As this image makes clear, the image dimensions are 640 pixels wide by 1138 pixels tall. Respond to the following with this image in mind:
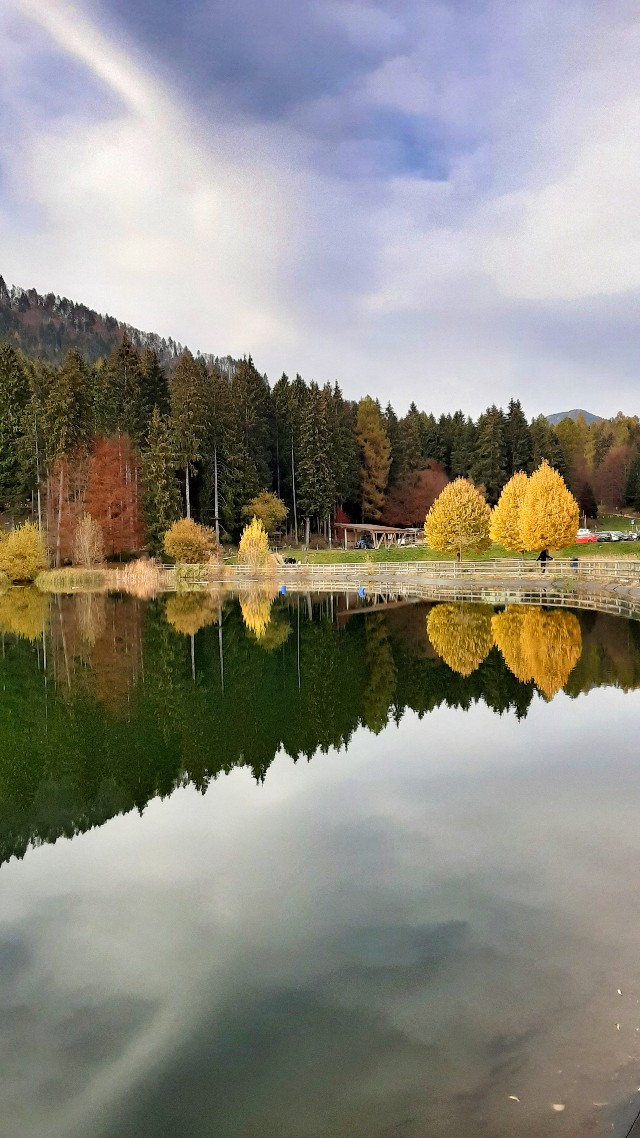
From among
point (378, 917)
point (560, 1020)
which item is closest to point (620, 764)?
point (378, 917)

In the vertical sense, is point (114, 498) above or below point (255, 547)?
above

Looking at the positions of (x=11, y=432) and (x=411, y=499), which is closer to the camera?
(x=11, y=432)

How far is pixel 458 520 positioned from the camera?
58438 mm

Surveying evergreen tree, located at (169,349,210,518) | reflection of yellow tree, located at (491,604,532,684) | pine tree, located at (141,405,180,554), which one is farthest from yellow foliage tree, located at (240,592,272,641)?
evergreen tree, located at (169,349,210,518)

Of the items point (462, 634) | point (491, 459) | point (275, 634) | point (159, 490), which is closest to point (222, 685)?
point (275, 634)

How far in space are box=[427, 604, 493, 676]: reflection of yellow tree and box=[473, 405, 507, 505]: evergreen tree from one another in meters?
58.8

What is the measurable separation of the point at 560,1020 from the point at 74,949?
411 cm

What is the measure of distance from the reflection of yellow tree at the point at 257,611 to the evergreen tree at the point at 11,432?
36.9 metres

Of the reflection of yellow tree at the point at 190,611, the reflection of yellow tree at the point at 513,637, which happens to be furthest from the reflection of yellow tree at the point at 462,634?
the reflection of yellow tree at the point at 190,611

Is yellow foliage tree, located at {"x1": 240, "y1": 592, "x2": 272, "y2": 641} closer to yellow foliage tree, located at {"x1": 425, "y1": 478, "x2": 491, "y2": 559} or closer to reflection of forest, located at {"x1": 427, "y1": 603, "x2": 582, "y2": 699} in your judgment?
reflection of forest, located at {"x1": 427, "y1": 603, "x2": 582, "y2": 699}

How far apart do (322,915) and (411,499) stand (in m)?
87.7

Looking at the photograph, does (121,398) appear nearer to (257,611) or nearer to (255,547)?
(255,547)

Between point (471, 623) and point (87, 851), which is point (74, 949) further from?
point (471, 623)

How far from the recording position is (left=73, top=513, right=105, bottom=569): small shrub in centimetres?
5919
